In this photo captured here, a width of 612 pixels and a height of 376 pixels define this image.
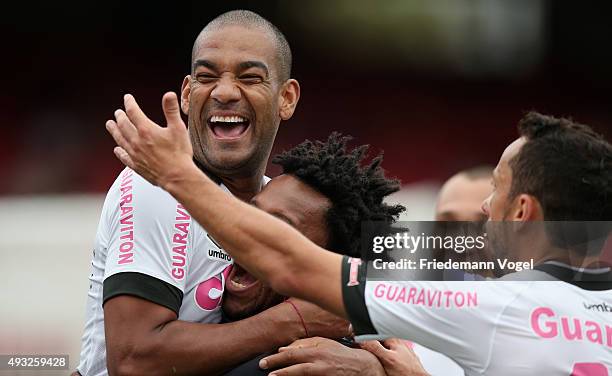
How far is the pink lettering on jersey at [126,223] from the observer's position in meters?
3.66

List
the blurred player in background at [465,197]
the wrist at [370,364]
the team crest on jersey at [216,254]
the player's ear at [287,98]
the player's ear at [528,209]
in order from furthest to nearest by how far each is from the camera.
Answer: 1. the blurred player in background at [465,197]
2. the player's ear at [287,98]
3. the team crest on jersey at [216,254]
4. the wrist at [370,364]
5. the player's ear at [528,209]

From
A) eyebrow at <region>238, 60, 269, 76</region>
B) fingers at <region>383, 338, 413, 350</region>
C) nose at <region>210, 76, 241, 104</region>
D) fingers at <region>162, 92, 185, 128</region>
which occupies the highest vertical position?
eyebrow at <region>238, 60, 269, 76</region>

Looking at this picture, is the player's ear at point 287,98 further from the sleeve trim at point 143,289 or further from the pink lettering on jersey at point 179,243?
the sleeve trim at point 143,289

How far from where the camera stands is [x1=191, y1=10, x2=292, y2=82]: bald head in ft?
14.1

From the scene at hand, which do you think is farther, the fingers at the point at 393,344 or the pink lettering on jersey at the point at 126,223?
the fingers at the point at 393,344

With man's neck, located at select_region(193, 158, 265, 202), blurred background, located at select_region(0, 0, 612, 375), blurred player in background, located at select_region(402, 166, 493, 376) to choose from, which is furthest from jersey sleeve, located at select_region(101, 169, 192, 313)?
blurred background, located at select_region(0, 0, 612, 375)

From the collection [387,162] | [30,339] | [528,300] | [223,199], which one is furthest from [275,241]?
[387,162]

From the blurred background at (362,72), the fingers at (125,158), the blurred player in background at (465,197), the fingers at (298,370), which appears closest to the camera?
the fingers at (125,158)

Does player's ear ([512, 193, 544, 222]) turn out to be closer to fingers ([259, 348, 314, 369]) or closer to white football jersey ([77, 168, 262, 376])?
fingers ([259, 348, 314, 369])

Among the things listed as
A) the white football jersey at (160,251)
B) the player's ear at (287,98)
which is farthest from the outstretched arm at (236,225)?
the player's ear at (287,98)

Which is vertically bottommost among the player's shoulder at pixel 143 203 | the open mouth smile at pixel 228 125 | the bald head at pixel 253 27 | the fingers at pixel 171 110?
the player's shoulder at pixel 143 203

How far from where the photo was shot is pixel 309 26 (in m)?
10.6

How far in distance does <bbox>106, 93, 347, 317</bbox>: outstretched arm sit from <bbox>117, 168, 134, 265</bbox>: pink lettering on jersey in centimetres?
70

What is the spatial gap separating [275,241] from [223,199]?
0.20 meters
